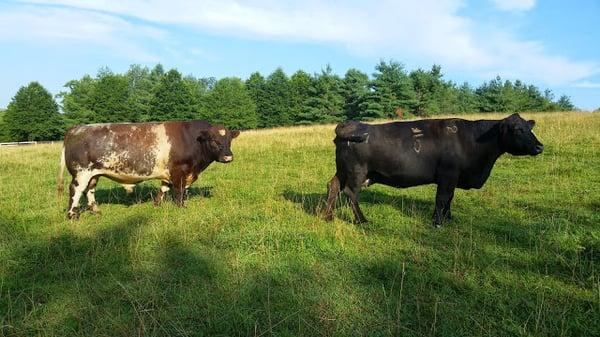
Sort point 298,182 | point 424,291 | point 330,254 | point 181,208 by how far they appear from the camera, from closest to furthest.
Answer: point 424,291 → point 330,254 → point 181,208 → point 298,182

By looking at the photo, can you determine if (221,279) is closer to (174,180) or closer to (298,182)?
(174,180)

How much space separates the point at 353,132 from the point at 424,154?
1391 mm

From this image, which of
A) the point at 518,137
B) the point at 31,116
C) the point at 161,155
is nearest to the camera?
the point at 518,137

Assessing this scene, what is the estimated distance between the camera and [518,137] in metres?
7.82

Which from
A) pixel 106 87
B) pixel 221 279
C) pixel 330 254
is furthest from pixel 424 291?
pixel 106 87

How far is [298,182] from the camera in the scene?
42.1 feet

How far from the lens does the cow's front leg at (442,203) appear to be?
7.79 meters

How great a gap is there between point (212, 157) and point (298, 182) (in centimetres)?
319

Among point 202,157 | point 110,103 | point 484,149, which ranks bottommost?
point 202,157

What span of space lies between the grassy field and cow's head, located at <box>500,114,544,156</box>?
49.7 inches

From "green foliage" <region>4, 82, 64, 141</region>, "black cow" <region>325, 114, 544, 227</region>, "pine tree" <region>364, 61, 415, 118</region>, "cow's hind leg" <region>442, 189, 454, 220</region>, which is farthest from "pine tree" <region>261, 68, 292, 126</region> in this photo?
"cow's hind leg" <region>442, 189, 454, 220</region>

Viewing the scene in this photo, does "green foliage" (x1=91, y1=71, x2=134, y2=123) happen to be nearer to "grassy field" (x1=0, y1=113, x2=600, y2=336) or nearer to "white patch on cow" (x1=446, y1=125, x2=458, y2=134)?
"grassy field" (x1=0, y1=113, x2=600, y2=336)

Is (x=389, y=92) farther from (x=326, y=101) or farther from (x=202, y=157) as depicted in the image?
(x=202, y=157)

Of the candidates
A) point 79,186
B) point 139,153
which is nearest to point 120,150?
point 139,153
